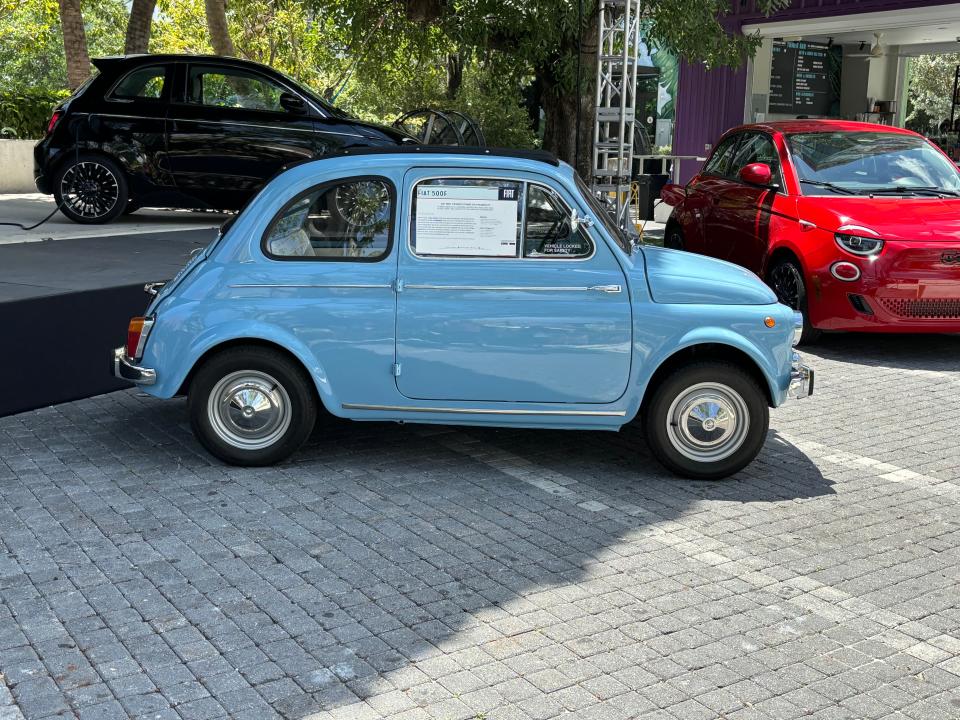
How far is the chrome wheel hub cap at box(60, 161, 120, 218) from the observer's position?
1272cm

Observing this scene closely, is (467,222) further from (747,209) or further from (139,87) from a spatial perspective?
(139,87)

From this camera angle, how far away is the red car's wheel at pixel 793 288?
952cm

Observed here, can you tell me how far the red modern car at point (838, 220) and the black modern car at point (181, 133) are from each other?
3.96m

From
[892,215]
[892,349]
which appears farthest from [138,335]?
[892,349]

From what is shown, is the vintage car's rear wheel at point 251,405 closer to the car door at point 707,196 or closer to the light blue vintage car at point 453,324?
the light blue vintage car at point 453,324

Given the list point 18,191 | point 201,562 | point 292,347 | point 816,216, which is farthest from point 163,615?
point 18,191

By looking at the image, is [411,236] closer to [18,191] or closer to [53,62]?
[18,191]

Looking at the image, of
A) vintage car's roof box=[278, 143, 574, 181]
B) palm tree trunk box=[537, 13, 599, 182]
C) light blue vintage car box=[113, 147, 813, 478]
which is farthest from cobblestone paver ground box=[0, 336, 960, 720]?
palm tree trunk box=[537, 13, 599, 182]

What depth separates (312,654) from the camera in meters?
4.07

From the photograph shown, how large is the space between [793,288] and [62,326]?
5.85 meters

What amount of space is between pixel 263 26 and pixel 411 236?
1038 inches

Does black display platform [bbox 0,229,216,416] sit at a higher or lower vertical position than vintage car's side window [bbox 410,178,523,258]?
lower

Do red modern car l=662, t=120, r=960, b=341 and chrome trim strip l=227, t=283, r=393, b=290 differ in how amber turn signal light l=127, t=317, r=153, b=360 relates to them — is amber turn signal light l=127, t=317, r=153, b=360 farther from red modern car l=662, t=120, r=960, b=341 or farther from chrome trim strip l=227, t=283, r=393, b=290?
red modern car l=662, t=120, r=960, b=341

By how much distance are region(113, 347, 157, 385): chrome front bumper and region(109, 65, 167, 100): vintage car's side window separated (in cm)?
726
